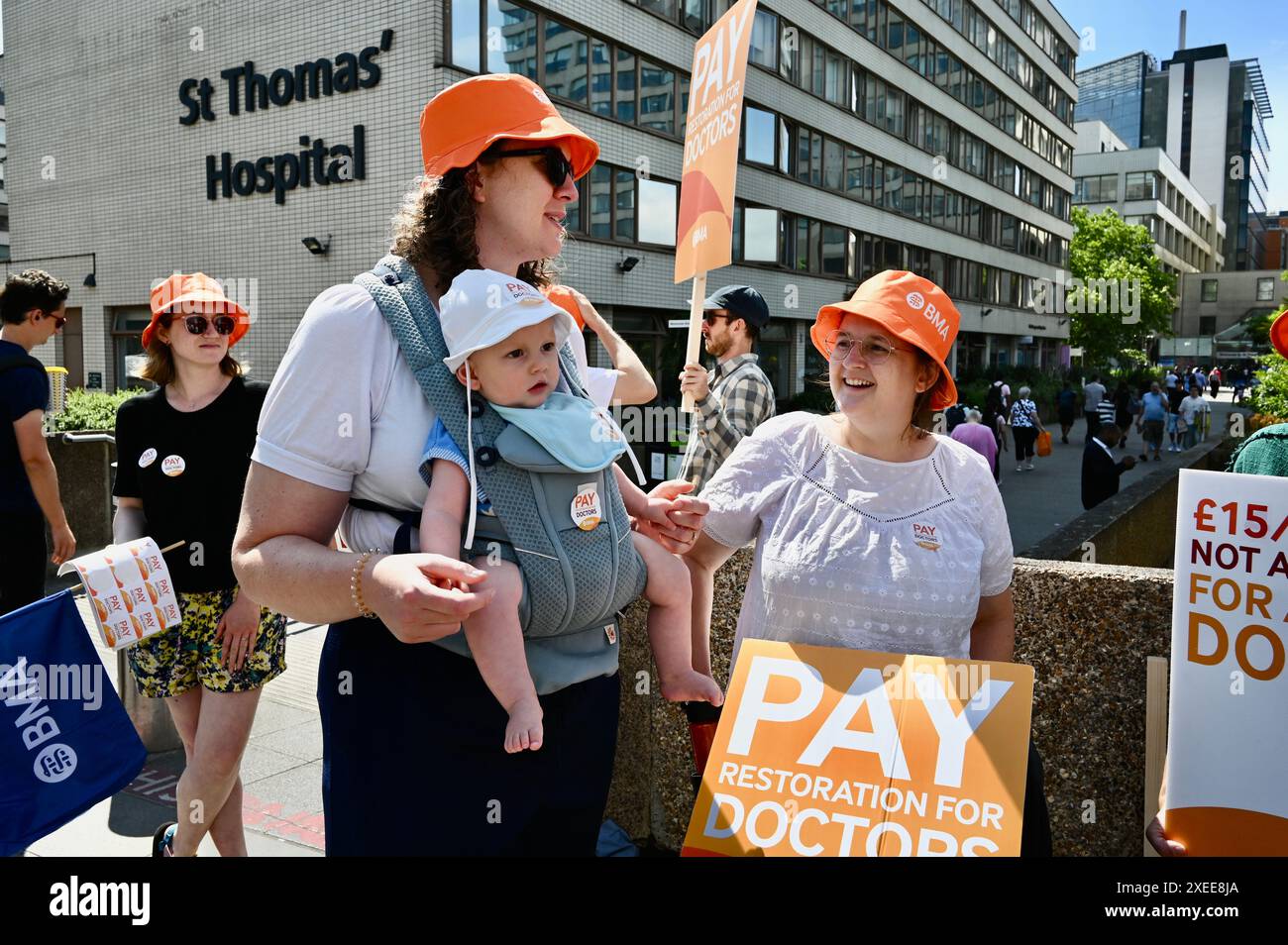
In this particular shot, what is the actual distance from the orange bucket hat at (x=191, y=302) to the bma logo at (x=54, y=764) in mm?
1368

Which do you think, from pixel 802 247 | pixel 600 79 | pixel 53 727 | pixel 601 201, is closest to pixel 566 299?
pixel 53 727

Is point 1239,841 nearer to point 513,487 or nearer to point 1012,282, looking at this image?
point 513,487

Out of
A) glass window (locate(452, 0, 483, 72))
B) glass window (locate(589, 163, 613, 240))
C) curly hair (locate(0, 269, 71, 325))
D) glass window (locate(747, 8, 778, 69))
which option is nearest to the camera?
curly hair (locate(0, 269, 71, 325))

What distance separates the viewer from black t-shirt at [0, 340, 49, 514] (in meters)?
4.29

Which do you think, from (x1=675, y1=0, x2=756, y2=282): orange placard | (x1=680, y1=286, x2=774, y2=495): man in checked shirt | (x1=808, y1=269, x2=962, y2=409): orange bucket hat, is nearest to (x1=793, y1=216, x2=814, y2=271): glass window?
(x1=680, y1=286, x2=774, y2=495): man in checked shirt

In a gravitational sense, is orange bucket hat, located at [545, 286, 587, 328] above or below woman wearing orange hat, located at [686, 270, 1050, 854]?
above

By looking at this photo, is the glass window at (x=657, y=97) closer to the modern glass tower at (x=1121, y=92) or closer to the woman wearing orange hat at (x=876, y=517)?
the woman wearing orange hat at (x=876, y=517)

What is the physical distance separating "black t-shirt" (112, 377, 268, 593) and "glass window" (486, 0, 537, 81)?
53.6 ft

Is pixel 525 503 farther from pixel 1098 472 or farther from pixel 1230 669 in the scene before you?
pixel 1098 472

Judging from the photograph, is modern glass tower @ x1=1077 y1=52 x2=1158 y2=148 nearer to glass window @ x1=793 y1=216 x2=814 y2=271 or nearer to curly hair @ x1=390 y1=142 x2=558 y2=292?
glass window @ x1=793 y1=216 x2=814 y2=271

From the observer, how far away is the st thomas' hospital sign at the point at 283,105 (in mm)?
18172

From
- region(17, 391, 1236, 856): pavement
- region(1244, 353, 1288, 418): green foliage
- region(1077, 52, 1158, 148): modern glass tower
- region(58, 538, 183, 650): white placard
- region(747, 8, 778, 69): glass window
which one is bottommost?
region(17, 391, 1236, 856): pavement
